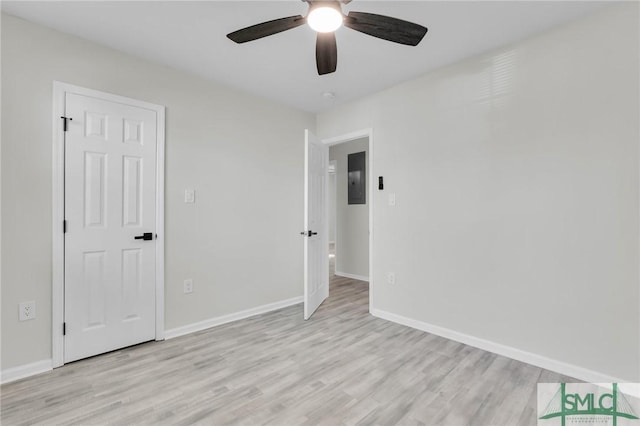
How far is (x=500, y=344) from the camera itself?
8.13 ft

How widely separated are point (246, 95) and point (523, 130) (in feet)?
8.74

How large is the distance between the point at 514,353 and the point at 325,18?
2.69 meters

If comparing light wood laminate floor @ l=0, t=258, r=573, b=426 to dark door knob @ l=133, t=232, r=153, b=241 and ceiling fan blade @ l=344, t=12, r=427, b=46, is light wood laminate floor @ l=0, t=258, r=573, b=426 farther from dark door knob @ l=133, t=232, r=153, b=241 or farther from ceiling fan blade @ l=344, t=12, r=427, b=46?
ceiling fan blade @ l=344, t=12, r=427, b=46

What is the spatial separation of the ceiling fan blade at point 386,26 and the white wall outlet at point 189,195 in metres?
2.06

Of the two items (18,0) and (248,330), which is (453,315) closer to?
(248,330)

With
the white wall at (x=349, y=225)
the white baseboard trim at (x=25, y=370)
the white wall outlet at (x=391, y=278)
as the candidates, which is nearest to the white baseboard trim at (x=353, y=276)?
the white wall at (x=349, y=225)

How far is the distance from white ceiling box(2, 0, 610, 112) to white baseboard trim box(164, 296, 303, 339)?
241 centimetres

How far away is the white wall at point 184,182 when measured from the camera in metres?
2.09

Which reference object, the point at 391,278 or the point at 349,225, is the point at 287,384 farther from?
the point at 349,225

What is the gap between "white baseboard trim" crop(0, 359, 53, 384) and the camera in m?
2.04

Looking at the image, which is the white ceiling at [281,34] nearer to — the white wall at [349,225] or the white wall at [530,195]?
the white wall at [530,195]

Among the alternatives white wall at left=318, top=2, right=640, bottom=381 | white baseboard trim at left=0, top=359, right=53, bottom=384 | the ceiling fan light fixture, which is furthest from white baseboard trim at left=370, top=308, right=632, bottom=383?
white baseboard trim at left=0, top=359, right=53, bottom=384

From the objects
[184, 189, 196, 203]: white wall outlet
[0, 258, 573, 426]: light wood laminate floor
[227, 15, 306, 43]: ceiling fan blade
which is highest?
[227, 15, 306, 43]: ceiling fan blade

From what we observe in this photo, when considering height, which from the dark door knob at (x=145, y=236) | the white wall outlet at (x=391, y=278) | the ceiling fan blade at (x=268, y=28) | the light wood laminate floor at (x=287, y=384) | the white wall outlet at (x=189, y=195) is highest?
the ceiling fan blade at (x=268, y=28)
